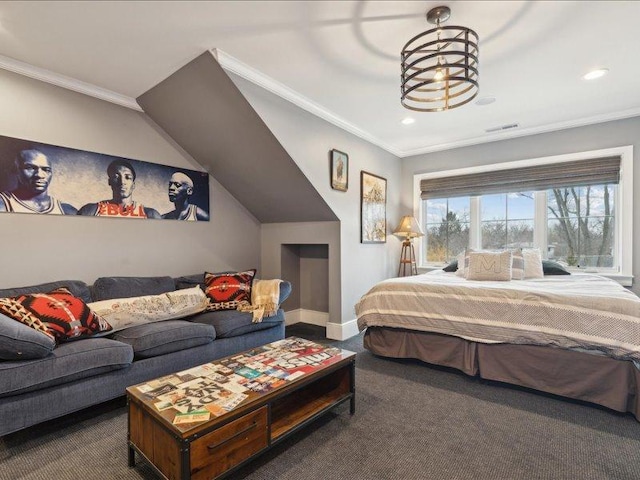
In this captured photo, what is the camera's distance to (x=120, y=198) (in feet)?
10.4

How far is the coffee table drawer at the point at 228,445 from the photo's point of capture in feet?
4.71

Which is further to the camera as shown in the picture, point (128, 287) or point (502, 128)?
point (502, 128)

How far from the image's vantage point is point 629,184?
3725 millimetres

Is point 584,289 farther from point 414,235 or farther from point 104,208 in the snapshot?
point 104,208

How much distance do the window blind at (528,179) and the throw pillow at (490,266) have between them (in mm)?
1335

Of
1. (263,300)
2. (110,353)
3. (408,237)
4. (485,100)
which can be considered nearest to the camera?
(110,353)

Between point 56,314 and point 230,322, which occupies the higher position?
point 56,314

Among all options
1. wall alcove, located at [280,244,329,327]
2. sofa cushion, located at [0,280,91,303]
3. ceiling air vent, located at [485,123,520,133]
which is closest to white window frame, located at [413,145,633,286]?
ceiling air vent, located at [485,123,520,133]

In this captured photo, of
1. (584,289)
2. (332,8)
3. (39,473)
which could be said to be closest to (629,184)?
(584,289)

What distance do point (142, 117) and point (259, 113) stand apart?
4.41 ft

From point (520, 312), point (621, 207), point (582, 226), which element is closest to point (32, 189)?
point (520, 312)

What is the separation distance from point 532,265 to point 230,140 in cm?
346

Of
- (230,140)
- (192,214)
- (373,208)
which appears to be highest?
(230,140)

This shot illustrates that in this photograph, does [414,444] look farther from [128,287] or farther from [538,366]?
[128,287]
